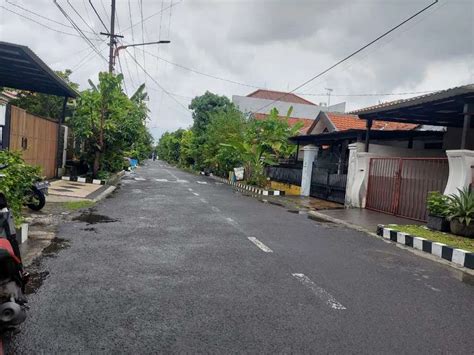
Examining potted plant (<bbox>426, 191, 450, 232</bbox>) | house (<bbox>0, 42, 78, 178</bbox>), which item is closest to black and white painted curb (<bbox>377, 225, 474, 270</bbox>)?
potted plant (<bbox>426, 191, 450, 232</bbox>)

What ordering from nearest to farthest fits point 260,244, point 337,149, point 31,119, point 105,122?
point 260,244 < point 31,119 < point 105,122 < point 337,149

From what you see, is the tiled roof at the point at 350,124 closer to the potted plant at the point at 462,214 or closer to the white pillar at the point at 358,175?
the white pillar at the point at 358,175

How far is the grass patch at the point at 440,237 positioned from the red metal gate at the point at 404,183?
9.04 ft

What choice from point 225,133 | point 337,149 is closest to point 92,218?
point 337,149

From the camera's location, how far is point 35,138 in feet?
52.6

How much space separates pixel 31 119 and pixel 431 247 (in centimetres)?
1387

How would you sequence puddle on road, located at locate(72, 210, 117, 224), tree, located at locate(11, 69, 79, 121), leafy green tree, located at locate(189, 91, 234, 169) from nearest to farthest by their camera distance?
1. puddle on road, located at locate(72, 210, 117, 224)
2. tree, located at locate(11, 69, 79, 121)
3. leafy green tree, located at locate(189, 91, 234, 169)

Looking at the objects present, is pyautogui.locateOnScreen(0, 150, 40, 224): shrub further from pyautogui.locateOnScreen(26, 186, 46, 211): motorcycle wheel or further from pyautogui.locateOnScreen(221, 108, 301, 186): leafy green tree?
pyautogui.locateOnScreen(221, 108, 301, 186): leafy green tree

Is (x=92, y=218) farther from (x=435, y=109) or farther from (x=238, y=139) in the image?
(x=238, y=139)

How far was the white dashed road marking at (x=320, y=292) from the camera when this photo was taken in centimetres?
465

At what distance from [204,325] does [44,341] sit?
4.42 feet

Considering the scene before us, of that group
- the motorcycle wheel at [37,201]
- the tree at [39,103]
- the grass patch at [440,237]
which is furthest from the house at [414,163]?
the tree at [39,103]

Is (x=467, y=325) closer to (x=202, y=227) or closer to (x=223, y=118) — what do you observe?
(x=202, y=227)

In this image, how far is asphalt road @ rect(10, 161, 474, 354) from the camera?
11.8 feet
